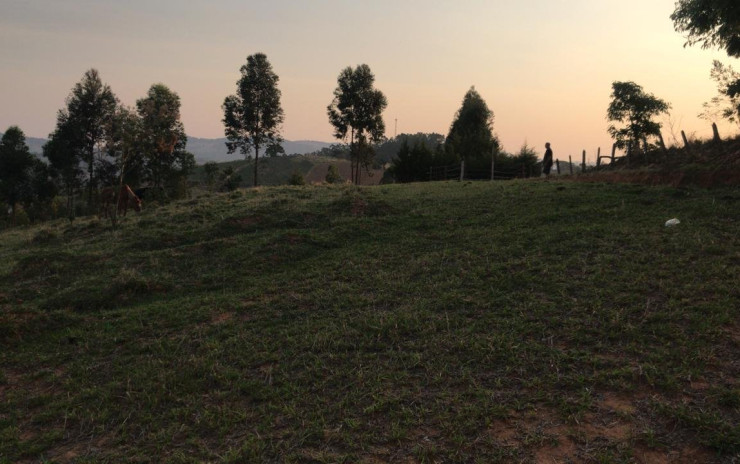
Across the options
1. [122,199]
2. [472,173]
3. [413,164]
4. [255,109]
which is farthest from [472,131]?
[122,199]

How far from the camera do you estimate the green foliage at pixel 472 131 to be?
145ft

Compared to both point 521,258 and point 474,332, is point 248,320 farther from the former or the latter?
point 521,258

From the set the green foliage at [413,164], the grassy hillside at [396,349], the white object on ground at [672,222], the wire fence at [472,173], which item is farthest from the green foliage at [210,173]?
the white object on ground at [672,222]

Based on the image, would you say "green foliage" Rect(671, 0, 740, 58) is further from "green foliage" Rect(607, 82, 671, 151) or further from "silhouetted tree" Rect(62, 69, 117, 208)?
"silhouetted tree" Rect(62, 69, 117, 208)

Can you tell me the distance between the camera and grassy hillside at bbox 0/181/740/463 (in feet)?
12.4

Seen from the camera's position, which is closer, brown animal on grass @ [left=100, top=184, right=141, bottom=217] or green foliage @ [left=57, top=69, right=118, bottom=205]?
brown animal on grass @ [left=100, top=184, right=141, bottom=217]

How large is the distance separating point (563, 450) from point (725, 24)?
15.7 meters

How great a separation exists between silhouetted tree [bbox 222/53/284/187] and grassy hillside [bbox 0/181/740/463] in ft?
104

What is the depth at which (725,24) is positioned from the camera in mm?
A: 13445

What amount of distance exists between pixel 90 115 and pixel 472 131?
123 ft

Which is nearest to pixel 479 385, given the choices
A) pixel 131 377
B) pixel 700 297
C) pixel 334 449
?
pixel 334 449

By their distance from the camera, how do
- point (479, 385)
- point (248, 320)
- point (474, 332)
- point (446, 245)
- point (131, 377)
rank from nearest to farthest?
A: point (479, 385) → point (131, 377) → point (474, 332) → point (248, 320) → point (446, 245)

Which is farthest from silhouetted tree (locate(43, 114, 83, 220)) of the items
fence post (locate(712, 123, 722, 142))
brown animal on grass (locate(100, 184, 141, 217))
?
fence post (locate(712, 123, 722, 142))

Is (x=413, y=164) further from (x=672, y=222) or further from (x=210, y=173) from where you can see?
(x=672, y=222)
